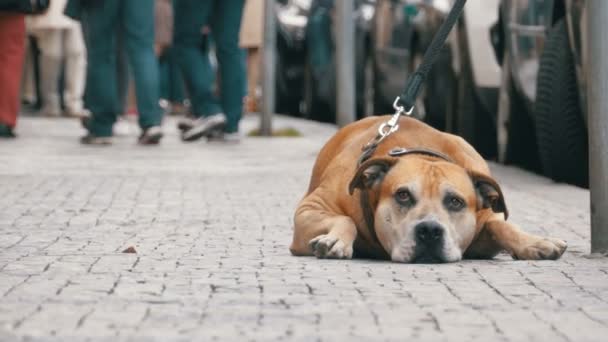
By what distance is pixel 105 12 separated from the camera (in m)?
13.1

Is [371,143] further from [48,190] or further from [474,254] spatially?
[48,190]

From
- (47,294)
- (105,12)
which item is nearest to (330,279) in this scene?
(47,294)

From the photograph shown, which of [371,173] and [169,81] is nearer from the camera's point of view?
[371,173]

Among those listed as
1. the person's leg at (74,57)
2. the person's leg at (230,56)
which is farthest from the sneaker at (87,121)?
the person's leg at (74,57)

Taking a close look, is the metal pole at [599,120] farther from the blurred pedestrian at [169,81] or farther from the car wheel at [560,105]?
the blurred pedestrian at [169,81]

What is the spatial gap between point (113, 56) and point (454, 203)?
307 inches

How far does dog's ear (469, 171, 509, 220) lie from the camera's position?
6102mm

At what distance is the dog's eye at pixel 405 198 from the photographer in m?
5.95

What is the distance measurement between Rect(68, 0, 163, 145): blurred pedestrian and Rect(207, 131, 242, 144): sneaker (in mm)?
701

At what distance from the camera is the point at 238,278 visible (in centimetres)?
558

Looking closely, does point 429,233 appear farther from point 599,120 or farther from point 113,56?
point 113,56

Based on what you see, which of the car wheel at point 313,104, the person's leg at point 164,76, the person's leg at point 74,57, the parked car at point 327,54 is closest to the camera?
the parked car at point 327,54

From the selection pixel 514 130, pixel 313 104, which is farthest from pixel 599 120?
pixel 313 104

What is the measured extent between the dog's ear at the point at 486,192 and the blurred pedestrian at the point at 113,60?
722cm
